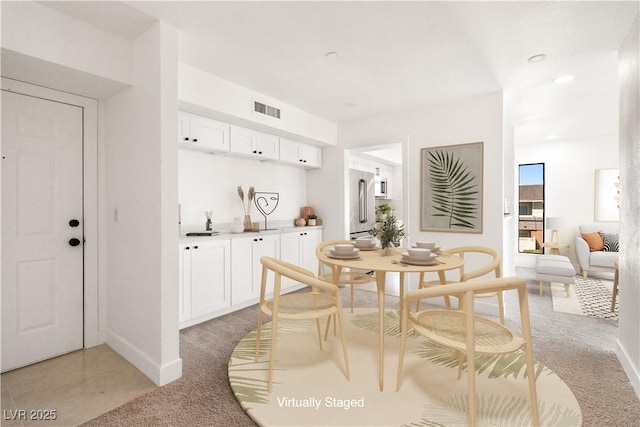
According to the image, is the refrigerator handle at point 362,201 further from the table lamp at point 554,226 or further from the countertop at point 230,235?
the table lamp at point 554,226

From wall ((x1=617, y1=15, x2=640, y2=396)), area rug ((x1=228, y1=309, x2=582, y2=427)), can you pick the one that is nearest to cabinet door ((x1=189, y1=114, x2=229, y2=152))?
area rug ((x1=228, y1=309, x2=582, y2=427))

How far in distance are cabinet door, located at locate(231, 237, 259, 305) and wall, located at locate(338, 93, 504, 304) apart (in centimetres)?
203

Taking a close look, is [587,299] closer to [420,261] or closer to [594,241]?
[594,241]

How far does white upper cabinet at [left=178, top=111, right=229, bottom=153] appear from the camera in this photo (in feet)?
10.3

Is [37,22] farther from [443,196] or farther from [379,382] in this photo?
[443,196]

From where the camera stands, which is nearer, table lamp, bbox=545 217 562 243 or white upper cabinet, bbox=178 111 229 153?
white upper cabinet, bbox=178 111 229 153

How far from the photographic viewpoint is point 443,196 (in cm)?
389

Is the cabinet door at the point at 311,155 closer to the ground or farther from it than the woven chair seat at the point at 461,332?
farther from it

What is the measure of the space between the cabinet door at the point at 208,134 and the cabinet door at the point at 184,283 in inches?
43.1

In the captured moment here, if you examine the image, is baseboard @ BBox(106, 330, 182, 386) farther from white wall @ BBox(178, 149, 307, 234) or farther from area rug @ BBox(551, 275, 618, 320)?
area rug @ BBox(551, 275, 618, 320)

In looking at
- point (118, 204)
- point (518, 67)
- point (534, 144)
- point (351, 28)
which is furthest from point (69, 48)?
point (534, 144)

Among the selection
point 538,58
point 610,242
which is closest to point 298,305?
point 538,58

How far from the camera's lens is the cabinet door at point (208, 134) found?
3.23 m

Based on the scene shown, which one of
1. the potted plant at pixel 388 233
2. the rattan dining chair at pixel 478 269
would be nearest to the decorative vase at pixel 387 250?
the potted plant at pixel 388 233
